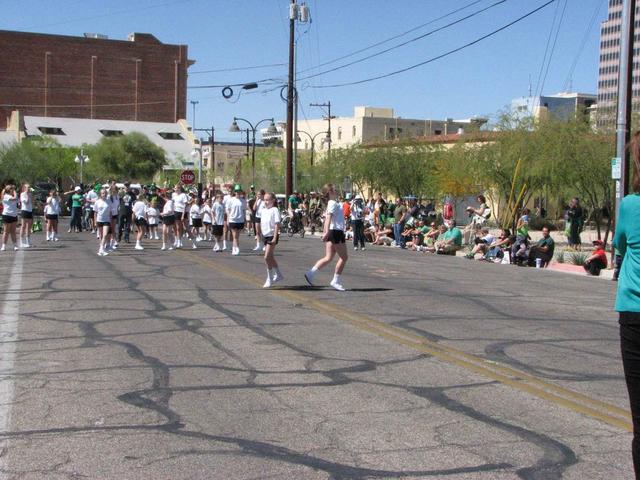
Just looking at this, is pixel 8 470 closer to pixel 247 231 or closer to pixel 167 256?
pixel 167 256

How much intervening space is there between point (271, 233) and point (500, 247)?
12.1 meters

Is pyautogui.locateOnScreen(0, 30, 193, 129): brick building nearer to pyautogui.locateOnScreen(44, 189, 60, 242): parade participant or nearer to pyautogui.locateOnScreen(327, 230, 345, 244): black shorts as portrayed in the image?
pyautogui.locateOnScreen(44, 189, 60, 242): parade participant

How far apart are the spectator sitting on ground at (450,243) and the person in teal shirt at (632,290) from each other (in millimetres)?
25153

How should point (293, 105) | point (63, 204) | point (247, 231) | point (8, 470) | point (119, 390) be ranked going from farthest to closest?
point (63, 204), point (293, 105), point (247, 231), point (119, 390), point (8, 470)

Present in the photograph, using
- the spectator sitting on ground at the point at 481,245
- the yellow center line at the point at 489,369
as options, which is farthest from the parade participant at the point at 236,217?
the yellow center line at the point at 489,369

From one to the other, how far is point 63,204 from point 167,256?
132ft

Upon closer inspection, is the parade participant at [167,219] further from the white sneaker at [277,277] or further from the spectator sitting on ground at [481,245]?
the white sneaker at [277,277]

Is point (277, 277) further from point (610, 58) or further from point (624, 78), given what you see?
point (610, 58)

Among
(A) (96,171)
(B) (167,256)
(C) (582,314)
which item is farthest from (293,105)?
(A) (96,171)

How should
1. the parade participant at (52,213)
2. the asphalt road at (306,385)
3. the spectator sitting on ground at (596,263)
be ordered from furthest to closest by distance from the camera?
the parade participant at (52,213), the spectator sitting on ground at (596,263), the asphalt road at (306,385)

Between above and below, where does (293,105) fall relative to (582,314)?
above

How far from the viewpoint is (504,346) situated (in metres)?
10.2

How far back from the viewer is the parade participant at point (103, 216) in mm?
23562

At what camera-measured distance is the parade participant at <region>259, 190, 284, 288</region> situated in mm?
15953
